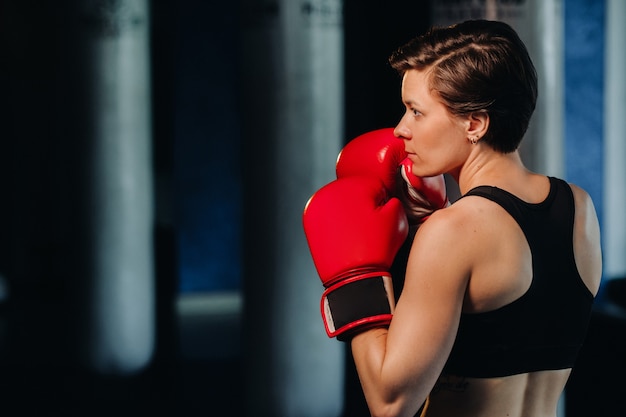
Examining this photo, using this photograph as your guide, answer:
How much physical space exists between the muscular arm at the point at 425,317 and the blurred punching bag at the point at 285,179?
2.63 meters

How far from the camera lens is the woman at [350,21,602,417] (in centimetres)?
102

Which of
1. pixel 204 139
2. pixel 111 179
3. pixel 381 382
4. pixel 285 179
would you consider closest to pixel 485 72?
pixel 381 382

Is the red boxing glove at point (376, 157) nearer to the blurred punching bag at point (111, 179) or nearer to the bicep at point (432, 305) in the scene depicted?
the bicep at point (432, 305)

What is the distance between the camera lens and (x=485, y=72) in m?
1.07

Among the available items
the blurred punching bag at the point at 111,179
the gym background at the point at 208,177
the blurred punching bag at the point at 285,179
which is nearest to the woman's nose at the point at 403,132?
the gym background at the point at 208,177

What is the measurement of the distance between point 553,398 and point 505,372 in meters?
0.14

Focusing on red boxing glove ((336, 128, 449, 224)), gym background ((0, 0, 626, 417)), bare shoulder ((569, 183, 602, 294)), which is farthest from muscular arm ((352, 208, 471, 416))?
gym background ((0, 0, 626, 417))

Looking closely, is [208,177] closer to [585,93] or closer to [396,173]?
[585,93]

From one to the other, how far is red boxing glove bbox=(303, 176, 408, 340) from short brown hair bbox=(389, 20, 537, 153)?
0.20 meters

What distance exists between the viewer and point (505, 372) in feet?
3.62

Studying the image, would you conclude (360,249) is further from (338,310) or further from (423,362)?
→ (423,362)

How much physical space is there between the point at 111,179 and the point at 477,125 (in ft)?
13.2

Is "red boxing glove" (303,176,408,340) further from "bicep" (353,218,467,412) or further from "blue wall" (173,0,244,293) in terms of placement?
"blue wall" (173,0,244,293)

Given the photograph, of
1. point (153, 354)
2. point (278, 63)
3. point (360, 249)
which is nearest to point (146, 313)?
point (153, 354)
